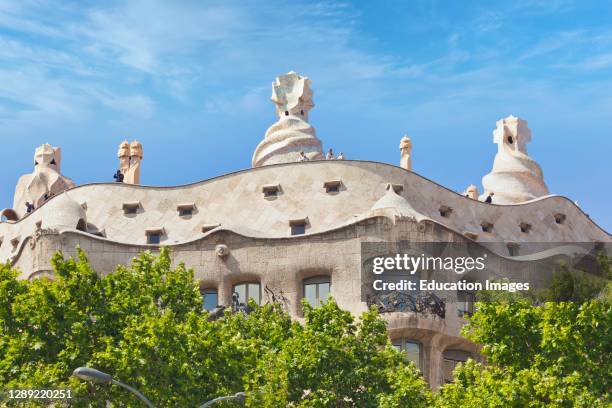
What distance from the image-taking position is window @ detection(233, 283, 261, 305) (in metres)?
54.7

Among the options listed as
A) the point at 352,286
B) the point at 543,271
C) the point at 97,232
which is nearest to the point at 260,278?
the point at 352,286

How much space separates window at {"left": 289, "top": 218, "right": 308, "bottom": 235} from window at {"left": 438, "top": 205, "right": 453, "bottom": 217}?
573 centimetres

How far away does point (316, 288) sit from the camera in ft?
178

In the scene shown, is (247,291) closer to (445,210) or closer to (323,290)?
(323,290)

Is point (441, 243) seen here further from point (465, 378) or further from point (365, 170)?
point (465, 378)

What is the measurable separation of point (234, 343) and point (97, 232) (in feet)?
72.3

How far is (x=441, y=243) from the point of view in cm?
5397

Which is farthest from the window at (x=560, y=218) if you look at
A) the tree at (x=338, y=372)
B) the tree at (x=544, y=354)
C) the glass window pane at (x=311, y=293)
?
the tree at (x=544, y=354)

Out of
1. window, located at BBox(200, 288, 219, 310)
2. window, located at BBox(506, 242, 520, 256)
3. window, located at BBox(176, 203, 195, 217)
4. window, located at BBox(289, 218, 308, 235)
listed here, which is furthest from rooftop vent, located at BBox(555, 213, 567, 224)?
window, located at BBox(200, 288, 219, 310)

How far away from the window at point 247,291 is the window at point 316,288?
186 cm

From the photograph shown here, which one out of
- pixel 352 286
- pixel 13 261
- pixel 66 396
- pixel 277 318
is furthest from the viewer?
pixel 13 261

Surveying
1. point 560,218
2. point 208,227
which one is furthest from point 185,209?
point 560,218

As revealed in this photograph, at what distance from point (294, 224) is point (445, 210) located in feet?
20.8

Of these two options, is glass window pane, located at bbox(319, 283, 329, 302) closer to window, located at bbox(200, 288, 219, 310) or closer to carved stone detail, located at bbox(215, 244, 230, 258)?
carved stone detail, located at bbox(215, 244, 230, 258)
